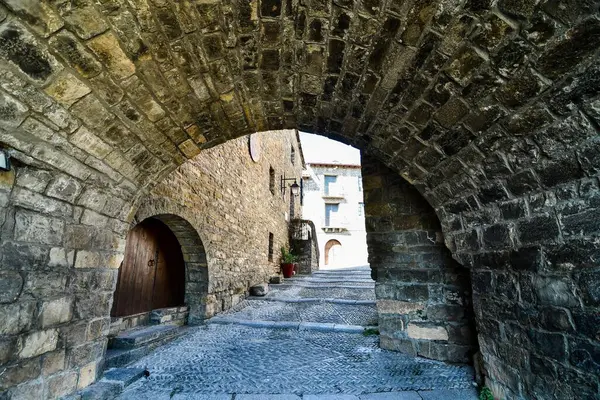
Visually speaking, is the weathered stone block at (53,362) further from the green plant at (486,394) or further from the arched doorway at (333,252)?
the arched doorway at (333,252)

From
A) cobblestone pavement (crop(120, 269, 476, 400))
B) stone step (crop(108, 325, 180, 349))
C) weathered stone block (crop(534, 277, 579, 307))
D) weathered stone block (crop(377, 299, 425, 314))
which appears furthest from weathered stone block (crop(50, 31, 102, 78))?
weathered stone block (crop(377, 299, 425, 314))

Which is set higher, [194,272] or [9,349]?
[194,272]

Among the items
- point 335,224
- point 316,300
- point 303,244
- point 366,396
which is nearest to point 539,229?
point 366,396

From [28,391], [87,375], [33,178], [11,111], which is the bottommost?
[87,375]

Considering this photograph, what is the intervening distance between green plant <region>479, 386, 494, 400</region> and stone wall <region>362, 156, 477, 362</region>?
62cm

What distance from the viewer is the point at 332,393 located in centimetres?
244

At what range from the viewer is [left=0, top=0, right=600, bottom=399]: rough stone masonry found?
139cm

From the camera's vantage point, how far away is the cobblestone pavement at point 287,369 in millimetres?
2453

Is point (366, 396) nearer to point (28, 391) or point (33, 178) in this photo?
point (28, 391)

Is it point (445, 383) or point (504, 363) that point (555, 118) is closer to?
point (504, 363)

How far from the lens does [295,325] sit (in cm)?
446

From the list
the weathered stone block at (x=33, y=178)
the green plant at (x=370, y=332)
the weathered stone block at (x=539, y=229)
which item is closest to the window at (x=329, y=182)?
the green plant at (x=370, y=332)

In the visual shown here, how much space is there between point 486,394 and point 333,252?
22042mm

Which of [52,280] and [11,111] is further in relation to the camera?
[52,280]
